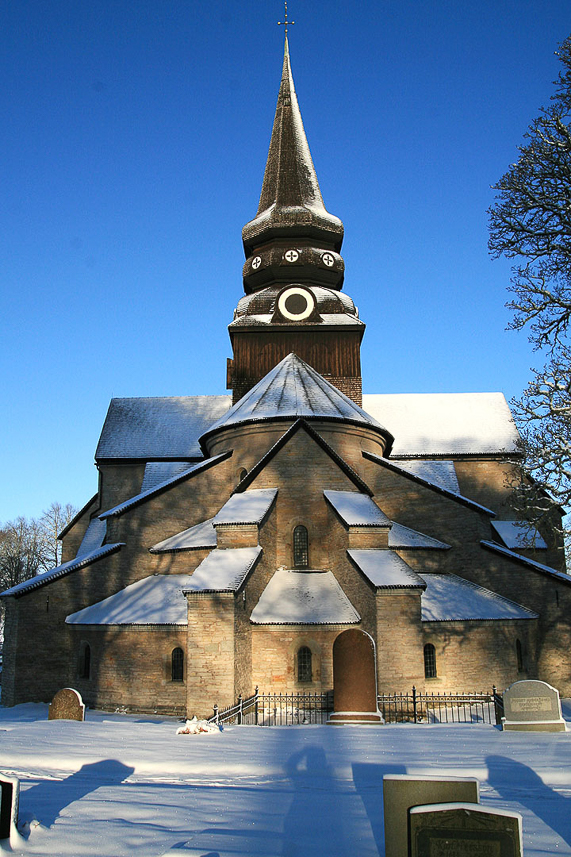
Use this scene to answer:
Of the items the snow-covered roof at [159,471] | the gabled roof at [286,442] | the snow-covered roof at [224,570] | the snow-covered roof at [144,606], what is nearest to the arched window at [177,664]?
the snow-covered roof at [144,606]

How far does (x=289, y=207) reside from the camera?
123ft

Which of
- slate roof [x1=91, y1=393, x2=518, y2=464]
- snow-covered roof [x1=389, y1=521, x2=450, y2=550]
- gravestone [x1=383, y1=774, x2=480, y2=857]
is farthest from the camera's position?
slate roof [x1=91, y1=393, x2=518, y2=464]

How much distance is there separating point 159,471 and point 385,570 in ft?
50.6

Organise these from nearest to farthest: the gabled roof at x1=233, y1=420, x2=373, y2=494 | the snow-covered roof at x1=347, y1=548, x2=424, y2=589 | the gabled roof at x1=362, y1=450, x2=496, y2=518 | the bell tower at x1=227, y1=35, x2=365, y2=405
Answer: the snow-covered roof at x1=347, y1=548, x2=424, y2=589 < the gabled roof at x1=233, y1=420, x2=373, y2=494 < the gabled roof at x1=362, y1=450, x2=496, y2=518 < the bell tower at x1=227, y1=35, x2=365, y2=405

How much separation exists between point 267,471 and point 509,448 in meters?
16.9

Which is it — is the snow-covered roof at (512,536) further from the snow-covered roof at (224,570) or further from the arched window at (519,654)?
the snow-covered roof at (224,570)

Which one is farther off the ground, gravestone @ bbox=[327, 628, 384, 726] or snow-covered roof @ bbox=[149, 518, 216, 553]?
snow-covered roof @ bbox=[149, 518, 216, 553]

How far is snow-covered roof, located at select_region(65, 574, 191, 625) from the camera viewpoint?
2038cm

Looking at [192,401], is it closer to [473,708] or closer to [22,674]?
[22,674]

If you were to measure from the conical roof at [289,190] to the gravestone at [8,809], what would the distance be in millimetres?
33858

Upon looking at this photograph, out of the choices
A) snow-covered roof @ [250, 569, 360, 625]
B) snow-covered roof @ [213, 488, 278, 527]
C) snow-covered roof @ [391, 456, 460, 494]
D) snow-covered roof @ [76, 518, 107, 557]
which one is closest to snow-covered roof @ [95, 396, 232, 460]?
snow-covered roof @ [76, 518, 107, 557]

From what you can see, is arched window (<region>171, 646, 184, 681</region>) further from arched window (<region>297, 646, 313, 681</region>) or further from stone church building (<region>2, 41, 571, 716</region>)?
arched window (<region>297, 646, 313, 681</region>)

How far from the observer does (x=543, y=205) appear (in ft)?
46.6

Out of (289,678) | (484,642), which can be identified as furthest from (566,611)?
(289,678)
